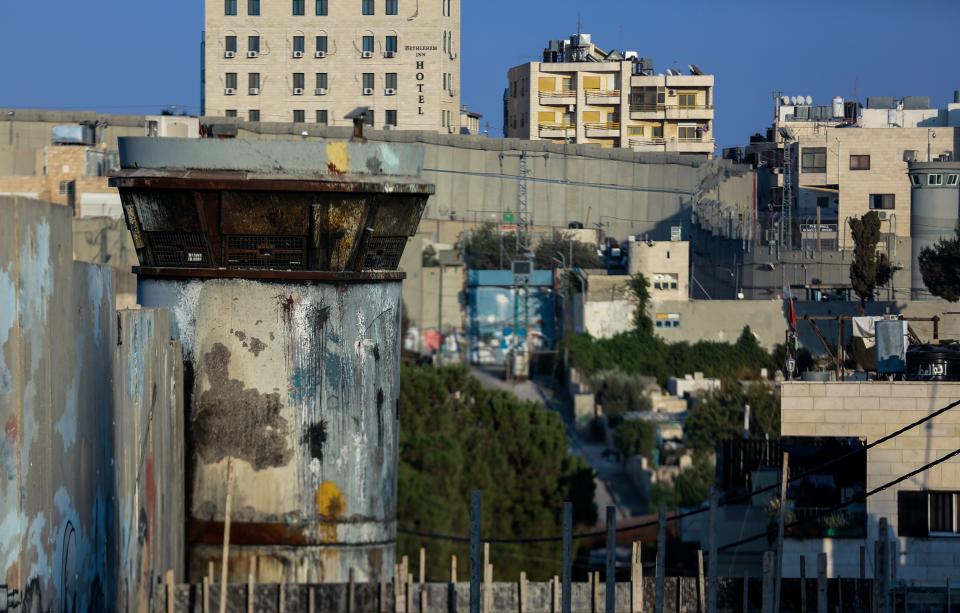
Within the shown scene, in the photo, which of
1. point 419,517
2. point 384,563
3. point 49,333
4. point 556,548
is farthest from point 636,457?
point 49,333

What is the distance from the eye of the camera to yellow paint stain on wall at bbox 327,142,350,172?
760 centimetres

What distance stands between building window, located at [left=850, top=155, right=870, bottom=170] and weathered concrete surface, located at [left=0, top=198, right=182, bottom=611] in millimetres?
57340

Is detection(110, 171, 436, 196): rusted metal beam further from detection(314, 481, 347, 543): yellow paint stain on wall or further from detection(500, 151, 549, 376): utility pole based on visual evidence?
detection(500, 151, 549, 376): utility pole

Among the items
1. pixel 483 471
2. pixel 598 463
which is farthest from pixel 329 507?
pixel 598 463

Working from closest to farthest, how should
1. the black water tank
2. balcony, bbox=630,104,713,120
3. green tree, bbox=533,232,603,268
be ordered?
the black water tank
green tree, bbox=533,232,603,268
balcony, bbox=630,104,713,120

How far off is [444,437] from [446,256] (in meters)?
28.9

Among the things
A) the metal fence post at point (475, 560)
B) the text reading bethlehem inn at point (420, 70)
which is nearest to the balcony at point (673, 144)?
the text reading bethlehem inn at point (420, 70)

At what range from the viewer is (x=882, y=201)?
2435 inches

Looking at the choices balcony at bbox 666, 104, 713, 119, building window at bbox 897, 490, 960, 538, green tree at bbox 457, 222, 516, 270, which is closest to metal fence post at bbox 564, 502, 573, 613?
building window at bbox 897, 490, 960, 538

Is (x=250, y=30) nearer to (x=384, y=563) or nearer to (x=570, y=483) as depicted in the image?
(x=570, y=483)

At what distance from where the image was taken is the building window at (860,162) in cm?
6256

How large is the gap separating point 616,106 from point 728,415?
1458 inches

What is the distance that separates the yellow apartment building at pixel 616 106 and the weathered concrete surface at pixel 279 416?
66.7 metres

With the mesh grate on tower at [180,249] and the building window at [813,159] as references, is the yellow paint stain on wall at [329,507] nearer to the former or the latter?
the mesh grate on tower at [180,249]
